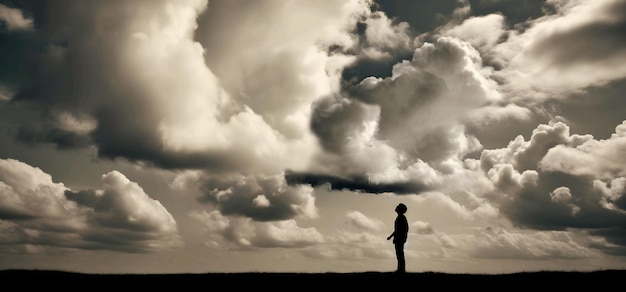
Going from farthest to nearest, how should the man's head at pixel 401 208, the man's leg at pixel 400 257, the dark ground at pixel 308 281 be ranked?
the man's head at pixel 401 208
the man's leg at pixel 400 257
the dark ground at pixel 308 281

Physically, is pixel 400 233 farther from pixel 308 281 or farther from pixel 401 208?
pixel 308 281

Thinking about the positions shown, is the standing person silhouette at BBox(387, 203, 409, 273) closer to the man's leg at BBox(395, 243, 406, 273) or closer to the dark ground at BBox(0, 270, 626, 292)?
the man's leg at BBox(395, 243, 406, 273)

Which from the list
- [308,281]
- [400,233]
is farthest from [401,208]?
[308,281]

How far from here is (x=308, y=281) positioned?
1842 centimetres

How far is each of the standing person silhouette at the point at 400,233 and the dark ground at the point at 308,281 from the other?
2.60ft

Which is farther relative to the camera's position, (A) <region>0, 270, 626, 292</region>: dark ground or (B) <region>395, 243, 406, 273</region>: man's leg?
(B) <region>395, 243, 406, 273</region>: man's leg

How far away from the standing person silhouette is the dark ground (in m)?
0.79

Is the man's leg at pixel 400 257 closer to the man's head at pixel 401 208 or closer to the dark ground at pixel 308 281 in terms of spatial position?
the dark ground at pixel 308 281

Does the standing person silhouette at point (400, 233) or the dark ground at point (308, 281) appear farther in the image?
the standing person silhouette at point (400, 233)

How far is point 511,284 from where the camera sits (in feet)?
55.1

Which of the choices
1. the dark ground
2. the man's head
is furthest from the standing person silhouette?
the dark ground

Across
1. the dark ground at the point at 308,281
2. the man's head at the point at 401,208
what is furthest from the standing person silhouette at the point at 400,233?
the dark ground at the point at 308,281

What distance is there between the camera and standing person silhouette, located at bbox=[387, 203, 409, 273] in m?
20.1

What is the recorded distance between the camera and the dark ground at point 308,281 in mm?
16609
